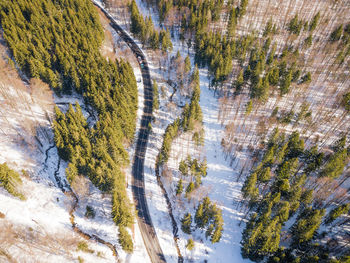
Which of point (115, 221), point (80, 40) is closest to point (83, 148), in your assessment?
point (115, 221)

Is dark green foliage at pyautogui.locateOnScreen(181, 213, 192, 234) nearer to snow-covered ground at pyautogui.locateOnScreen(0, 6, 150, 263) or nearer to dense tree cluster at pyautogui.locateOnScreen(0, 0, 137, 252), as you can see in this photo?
snow-covered ground at pyautogui.locateOnScreen(0, 6, 150, 263)

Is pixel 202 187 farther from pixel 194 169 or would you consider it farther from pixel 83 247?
pixel 83 247

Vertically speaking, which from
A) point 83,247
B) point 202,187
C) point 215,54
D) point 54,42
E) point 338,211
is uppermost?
point 54,42

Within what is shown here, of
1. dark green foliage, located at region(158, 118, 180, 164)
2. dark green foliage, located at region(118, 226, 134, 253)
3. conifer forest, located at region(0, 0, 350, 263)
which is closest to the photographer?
dark green foliage, located at region(118, 226, 134, 253)

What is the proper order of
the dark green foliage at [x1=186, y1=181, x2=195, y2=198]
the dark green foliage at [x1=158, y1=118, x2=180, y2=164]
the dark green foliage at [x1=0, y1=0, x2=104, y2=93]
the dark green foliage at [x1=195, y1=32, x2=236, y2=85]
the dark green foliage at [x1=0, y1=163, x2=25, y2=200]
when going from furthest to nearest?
1. the dark green foliage at [x1=195, y1=32, x2=236, y2=85]
2. the dark green foliage at [x1=0, y1=0, x2=104, y2=93]
3. the dark green foliage at [x1=158, y1=118, x2=180, y2=164]
4. the dark green foliage at [x1=186, y1=181, x2=195, y2=198]
5. the dark green foliage at [x1=0, y1=163, x2=25, y2=200]

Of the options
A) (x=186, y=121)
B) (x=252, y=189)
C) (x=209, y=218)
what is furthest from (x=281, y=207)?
(x=186, y=121)

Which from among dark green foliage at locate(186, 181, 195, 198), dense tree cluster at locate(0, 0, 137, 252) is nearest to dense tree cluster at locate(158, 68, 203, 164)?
dark green foliage at locate(186, 181, 195, 198)
